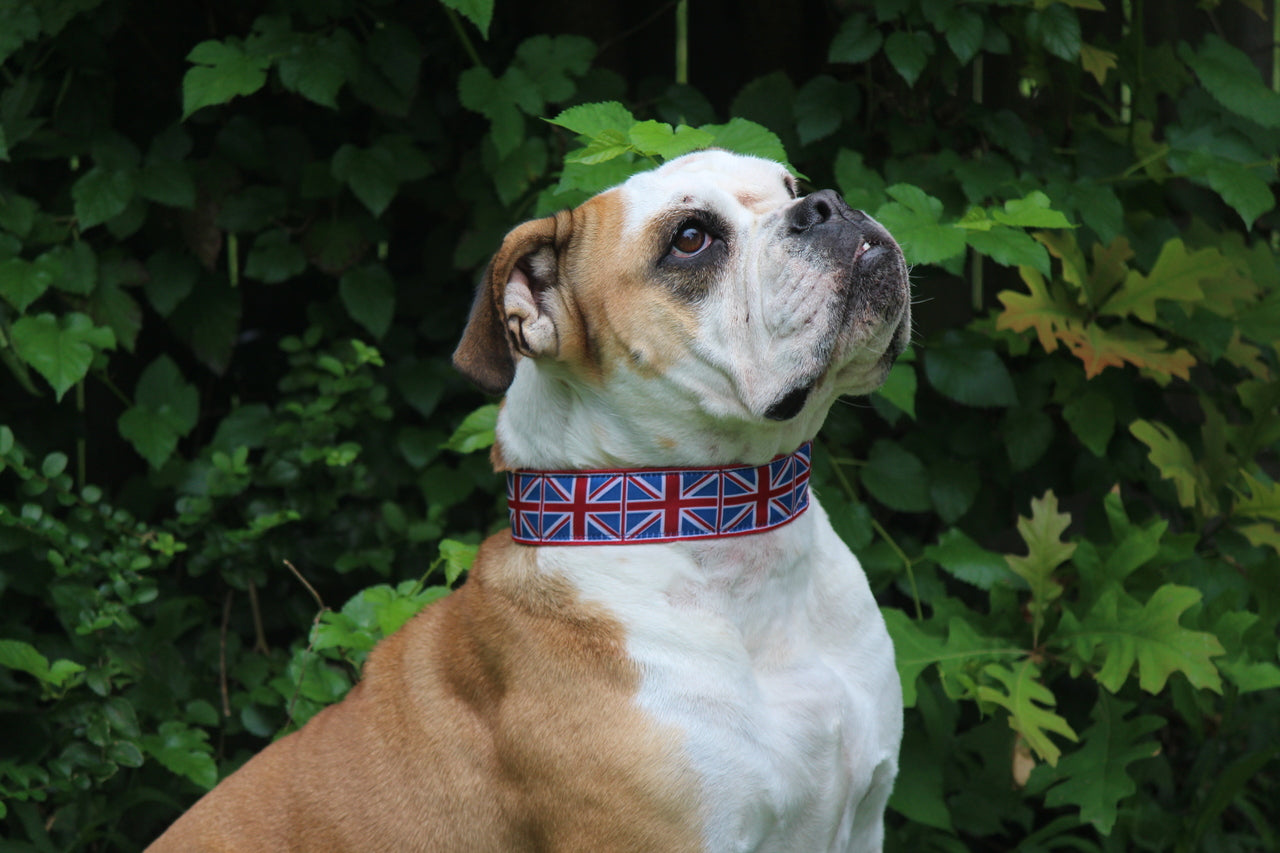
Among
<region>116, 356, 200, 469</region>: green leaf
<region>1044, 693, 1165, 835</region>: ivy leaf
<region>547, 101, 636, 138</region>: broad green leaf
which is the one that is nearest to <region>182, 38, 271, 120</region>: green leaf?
<region>116, 356, 200, 469</region>: green leaf

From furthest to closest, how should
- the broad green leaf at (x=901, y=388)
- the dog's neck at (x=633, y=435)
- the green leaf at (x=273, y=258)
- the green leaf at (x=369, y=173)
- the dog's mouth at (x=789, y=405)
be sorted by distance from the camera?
the green leaf at (x=273, y=258) → the green leaf at (x=369, y=173) → the broad green leaf at (x=901, y=388) → the dog's neck at (x=633, y=435) → the dog's mouth at (x=789, y=405)

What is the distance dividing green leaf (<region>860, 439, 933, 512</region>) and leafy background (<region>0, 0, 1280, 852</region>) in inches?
0.5

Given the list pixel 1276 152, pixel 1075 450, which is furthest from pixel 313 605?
pixel 1276 152

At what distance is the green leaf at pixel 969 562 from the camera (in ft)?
11.3

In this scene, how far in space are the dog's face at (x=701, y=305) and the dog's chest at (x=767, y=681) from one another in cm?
29

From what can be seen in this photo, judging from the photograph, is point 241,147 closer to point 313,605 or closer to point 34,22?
point 34,22

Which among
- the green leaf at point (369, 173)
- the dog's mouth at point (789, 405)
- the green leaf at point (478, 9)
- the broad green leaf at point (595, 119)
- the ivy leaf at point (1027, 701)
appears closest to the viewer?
the dog's mouth at point (789, 405)

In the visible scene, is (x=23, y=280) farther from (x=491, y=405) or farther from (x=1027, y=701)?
(x=1027, y=701)

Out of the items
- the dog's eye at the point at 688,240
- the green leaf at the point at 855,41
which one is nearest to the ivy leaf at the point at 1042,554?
the green leaf at the point at 855,41

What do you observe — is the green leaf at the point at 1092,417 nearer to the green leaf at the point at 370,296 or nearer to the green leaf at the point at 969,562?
the green leaf at the point at 969,562

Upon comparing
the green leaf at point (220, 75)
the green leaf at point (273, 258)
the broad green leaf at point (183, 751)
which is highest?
the green leaf at point (220, 75)

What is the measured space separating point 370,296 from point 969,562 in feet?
6.41

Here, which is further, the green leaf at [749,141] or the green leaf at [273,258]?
the green leaf at [273,258]

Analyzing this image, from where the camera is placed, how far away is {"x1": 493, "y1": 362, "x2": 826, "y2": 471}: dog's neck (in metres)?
2.43
